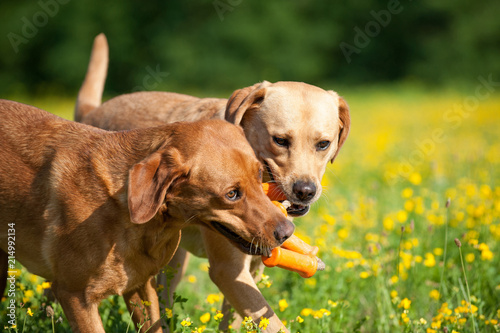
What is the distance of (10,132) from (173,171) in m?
1.19

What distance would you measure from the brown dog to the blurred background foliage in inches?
984

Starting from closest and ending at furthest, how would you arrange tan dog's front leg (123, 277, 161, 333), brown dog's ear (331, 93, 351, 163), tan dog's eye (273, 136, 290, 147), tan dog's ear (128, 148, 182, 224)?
tan dog's ear (128, 148, 182, 224)
tan dog's front leg (123, 277, 161, 333)
tan dog's eye (273, 136, 290, 147)
brown dog's ear (331, 93, 351, 163)

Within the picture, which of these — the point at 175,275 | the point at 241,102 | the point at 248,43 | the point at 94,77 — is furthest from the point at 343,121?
the point at 248,43

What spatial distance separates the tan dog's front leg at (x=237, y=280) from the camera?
12.1 feet

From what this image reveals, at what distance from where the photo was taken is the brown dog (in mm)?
3102

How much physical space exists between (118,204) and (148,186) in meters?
0.31

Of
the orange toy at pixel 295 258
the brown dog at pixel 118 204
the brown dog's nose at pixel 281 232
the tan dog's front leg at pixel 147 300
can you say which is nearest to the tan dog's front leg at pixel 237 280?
the orange toy at pixel 295 258

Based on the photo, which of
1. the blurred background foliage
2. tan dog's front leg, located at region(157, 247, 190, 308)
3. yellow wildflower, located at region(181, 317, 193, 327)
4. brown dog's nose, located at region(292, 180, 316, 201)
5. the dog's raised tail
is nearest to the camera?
yellow wildflower, located at region(181, 317, 193, 327)

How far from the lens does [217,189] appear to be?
309 cm

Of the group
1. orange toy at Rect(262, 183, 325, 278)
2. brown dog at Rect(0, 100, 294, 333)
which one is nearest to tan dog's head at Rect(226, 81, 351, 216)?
orange toy at Rect(262, 183, 325, 278)

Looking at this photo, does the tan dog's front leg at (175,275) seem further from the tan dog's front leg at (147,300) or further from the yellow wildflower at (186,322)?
the yellow wildflower at (186,322)

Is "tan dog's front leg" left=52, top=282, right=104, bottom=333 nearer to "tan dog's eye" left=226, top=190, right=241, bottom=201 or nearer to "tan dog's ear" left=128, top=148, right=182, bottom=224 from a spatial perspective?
"tan dog's ear" left=128, top=148, right=182, bottom=224

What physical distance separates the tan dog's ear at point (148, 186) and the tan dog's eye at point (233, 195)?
0.30 meters

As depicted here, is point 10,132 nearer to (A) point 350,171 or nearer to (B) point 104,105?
(B) point 104,105
